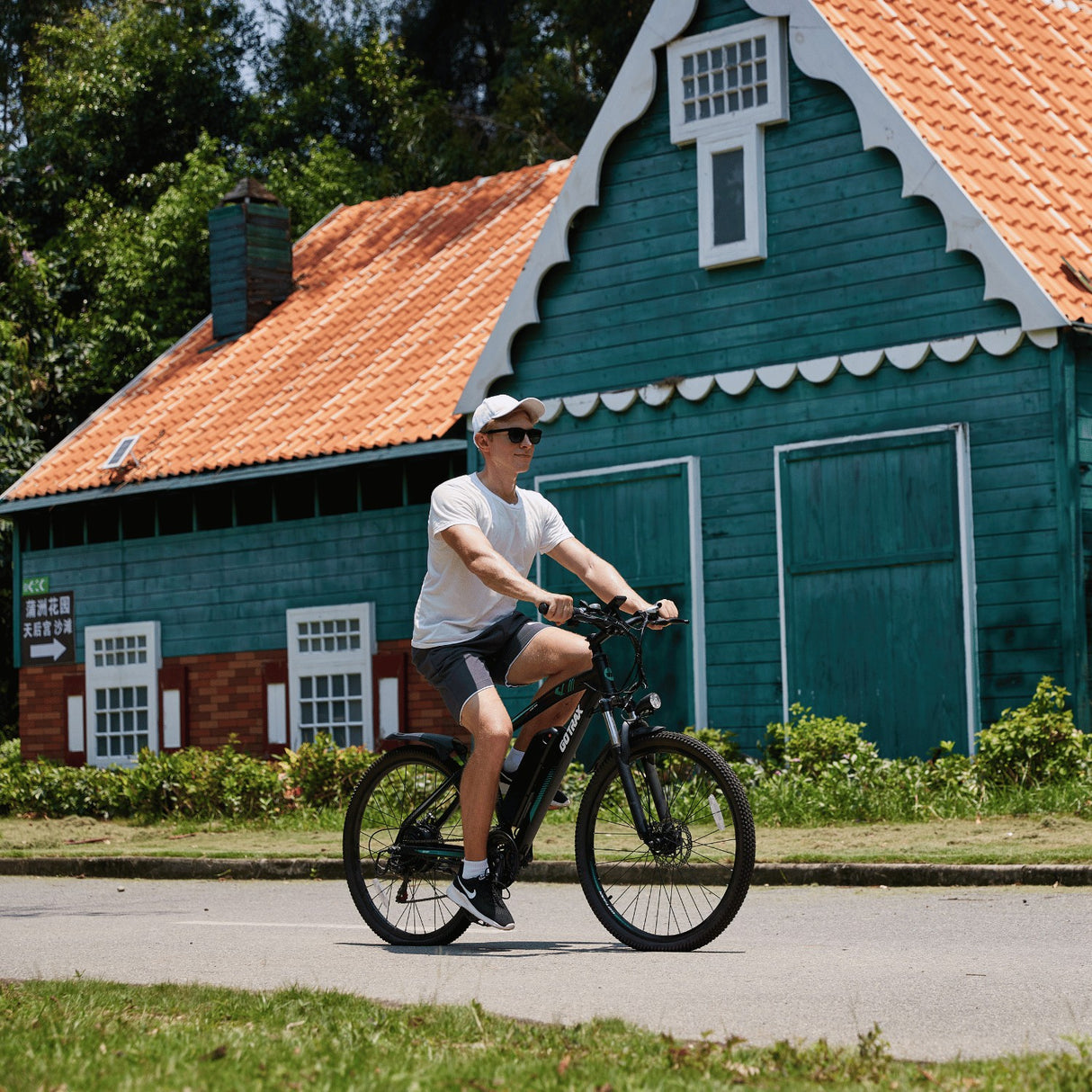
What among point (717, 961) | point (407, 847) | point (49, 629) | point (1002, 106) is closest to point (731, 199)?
point (1002, 106)

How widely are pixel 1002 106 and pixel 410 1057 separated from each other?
46.8 ft

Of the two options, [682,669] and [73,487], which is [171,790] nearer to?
[682,669]

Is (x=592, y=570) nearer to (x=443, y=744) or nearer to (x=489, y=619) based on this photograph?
(x=489, y=619)

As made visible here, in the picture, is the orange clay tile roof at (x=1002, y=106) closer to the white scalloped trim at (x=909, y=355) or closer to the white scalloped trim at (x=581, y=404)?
the white scalloped trim at (x=909, y=355)

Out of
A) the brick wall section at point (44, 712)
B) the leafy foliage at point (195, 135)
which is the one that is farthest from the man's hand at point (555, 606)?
the leafy foliage at point (195, 135)

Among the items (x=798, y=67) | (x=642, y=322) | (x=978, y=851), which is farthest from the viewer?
(x=642, y=322)

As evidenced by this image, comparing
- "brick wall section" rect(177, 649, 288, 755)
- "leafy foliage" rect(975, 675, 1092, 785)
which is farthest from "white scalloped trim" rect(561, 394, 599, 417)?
"leafy foliage" rect(975, 675, 1092, 785)

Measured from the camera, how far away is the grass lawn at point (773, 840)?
36.1ft

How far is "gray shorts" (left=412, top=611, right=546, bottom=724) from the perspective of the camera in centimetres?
772

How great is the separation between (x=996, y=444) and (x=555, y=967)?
9.57 m

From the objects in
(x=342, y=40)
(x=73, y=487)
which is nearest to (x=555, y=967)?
(x=73, y=487)

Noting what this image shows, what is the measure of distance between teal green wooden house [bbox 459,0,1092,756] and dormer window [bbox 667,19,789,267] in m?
0.03

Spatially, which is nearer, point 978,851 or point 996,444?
point 978,851

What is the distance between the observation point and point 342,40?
3759cm
